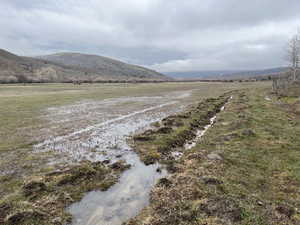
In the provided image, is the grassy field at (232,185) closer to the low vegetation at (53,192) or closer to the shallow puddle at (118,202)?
the shallow puddle at (118,202)

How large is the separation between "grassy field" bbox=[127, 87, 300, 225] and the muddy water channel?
1009mm

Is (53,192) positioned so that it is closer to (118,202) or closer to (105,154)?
(118,202)

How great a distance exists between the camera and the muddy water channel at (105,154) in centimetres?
887

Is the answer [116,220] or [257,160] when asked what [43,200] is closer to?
[116,220]

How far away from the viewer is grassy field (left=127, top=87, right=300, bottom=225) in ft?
26.1

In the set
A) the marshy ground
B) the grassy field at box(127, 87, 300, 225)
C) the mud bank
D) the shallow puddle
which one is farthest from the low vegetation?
the grassy field at box(127, 87, 300, 225)

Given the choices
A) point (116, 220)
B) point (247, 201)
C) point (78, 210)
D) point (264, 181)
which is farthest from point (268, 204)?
point (78, 210)

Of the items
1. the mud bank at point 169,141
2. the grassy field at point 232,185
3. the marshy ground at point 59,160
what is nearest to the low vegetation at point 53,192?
the marshy ground at point 59,160

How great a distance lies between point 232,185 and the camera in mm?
10273

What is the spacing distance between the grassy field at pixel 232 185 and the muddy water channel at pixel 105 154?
101 cm

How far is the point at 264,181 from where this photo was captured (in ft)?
35.5

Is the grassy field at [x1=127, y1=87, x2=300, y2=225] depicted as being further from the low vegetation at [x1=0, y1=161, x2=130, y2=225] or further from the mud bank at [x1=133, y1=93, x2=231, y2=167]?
the low vegetation at [x1=0, y1=161, x2=130, y2=225]

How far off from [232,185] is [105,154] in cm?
973

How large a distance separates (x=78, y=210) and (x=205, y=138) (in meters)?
13.1
